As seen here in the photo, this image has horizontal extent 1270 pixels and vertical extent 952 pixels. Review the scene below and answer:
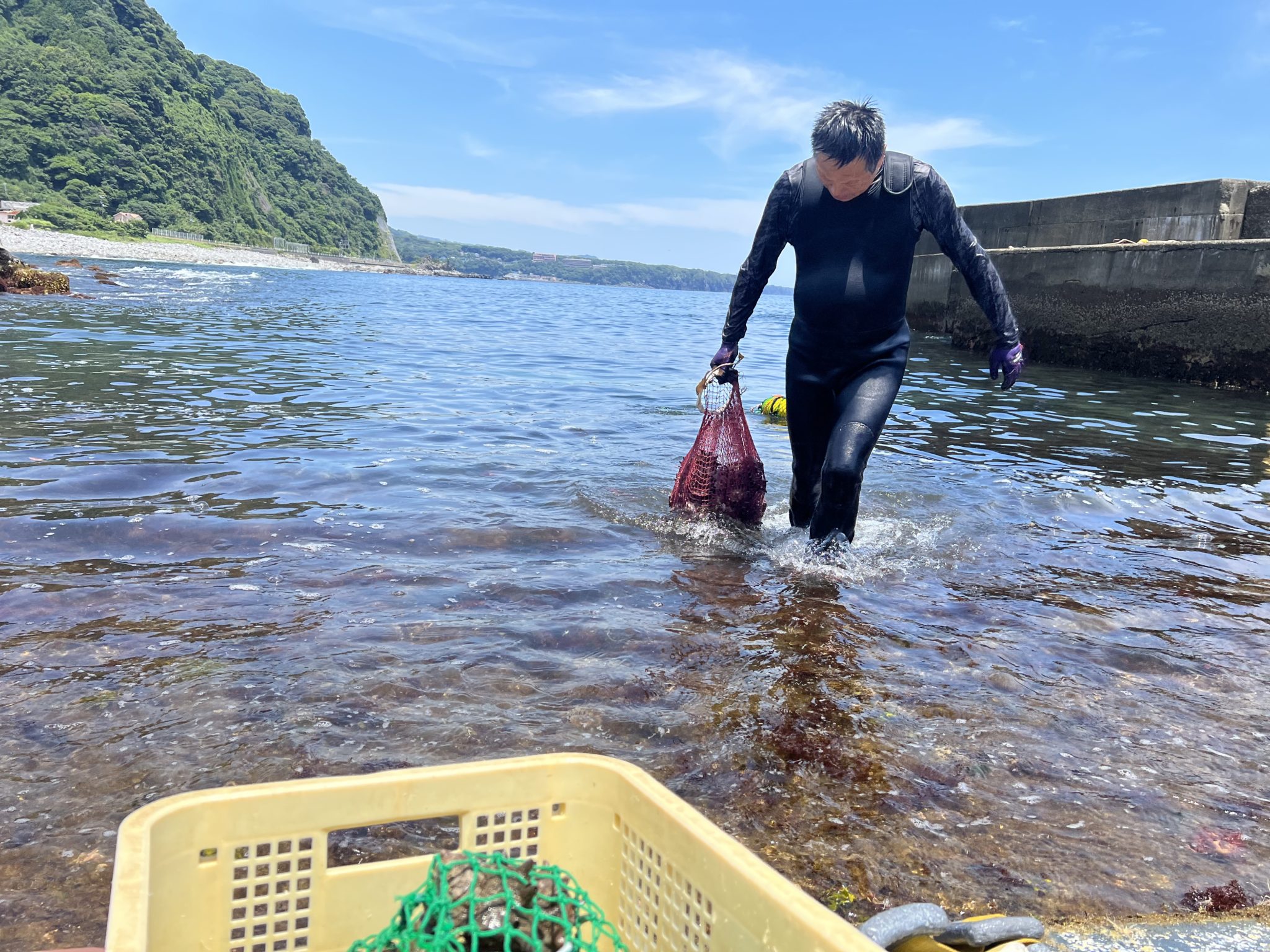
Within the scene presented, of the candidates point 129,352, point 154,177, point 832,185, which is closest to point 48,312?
point 129,352

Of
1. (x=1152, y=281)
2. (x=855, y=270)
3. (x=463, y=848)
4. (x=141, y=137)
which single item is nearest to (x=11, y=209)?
(x=141, y=137)

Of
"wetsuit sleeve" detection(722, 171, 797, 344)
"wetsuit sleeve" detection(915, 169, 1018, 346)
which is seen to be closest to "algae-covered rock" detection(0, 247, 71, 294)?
"wetsuit sleeve" detection(722, 171, 797, 344)

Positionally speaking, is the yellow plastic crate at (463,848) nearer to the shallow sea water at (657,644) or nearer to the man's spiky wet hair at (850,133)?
the shallow sea water at (657,644)

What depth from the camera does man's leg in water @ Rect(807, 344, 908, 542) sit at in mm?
4312

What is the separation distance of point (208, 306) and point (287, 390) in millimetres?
15991

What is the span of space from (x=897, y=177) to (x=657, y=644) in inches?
98.2

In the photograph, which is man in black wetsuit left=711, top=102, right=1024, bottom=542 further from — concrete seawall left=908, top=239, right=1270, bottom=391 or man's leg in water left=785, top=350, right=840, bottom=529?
concrete seawall left=908, top=239, right=1270, bottom=391

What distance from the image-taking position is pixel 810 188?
4.36 m

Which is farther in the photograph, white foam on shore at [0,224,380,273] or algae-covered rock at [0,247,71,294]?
white foam on shore at [0,224,380,273]

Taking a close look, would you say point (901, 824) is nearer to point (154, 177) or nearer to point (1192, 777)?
point (1192, 777)

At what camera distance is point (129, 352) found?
12797mm

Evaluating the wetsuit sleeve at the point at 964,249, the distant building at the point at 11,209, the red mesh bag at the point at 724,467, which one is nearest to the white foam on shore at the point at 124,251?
the distant building at the point at 11,209

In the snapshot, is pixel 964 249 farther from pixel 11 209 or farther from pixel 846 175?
pixel 11 209

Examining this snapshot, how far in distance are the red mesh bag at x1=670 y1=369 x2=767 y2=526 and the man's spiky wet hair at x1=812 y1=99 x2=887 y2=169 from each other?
1.61 metres
